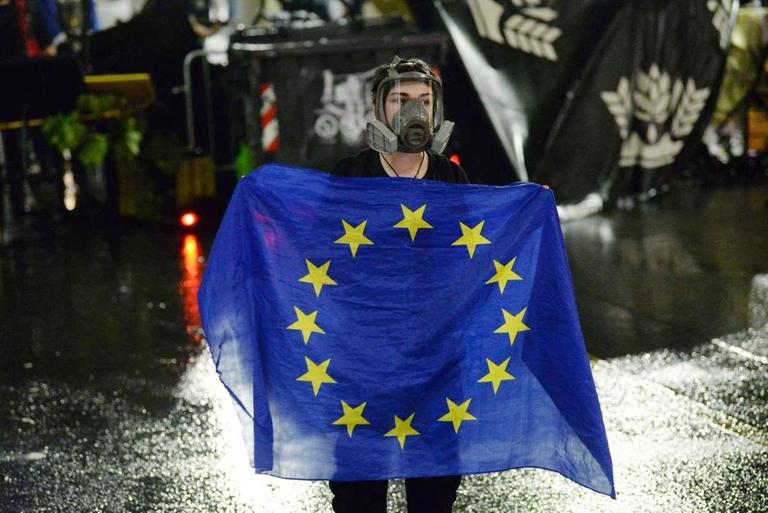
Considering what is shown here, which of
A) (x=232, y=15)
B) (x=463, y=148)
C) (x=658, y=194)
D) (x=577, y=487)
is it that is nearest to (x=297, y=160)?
(x=463, y=148)

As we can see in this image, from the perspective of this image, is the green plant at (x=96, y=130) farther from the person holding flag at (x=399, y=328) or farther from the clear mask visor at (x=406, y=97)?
the clear mask visor at (x=406, y=97)

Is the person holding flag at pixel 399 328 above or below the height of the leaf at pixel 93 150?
above

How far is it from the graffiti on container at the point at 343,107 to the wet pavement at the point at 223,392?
70.4 inches

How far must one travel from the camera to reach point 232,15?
18.7 meters

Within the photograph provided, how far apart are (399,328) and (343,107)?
8.88m

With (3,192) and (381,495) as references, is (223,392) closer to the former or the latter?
(381,495)

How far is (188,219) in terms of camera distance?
12.9 m

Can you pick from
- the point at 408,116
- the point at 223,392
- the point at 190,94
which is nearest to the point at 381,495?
the point at 408,116

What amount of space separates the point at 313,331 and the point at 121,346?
4.25 meters

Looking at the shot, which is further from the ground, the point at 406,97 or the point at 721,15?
the point at 406,97

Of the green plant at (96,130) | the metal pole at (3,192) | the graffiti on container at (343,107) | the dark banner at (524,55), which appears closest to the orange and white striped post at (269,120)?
the graffiti on container at (343,107)

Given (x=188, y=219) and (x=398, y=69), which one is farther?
(x=188, y=219)

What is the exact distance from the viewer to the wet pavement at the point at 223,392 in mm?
5203

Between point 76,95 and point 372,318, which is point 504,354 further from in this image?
point 76,95
